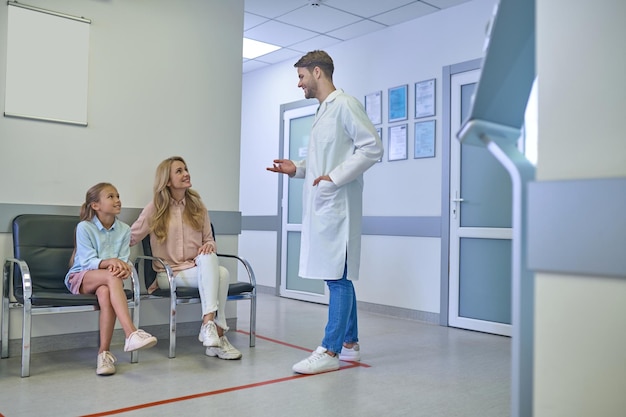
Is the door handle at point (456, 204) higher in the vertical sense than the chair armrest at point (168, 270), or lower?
higher

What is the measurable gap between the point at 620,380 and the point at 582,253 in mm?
226

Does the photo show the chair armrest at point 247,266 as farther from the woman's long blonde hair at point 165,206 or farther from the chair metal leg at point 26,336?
the chair metal leg at point 26,336

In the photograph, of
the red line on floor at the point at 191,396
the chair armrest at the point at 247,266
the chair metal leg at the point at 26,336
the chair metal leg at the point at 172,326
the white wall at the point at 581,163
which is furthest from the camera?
the chair armrest at the point at 247,266

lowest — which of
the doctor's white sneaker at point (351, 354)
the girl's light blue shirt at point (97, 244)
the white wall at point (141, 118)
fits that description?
the doctor's white sneaker at point (351, 354)

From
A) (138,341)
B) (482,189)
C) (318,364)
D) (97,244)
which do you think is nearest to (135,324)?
(138,341)

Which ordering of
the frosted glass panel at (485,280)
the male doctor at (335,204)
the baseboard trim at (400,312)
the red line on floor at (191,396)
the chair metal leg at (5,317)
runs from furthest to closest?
the baseboard trim at (400,312), the frosted glass panel at (485,280), the chair metal leg at (5,317), the male doctor at (335,204), the red line on floor at (191,396)

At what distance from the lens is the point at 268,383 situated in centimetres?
287

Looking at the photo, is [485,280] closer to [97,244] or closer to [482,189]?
[482,189]

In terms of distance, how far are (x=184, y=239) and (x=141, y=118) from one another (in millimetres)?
897

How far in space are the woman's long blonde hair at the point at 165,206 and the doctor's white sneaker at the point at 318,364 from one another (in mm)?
1151

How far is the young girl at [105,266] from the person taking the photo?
3033 millimetres

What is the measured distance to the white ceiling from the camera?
4906 mm

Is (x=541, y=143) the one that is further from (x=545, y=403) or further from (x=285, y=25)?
(x=285, y=25)

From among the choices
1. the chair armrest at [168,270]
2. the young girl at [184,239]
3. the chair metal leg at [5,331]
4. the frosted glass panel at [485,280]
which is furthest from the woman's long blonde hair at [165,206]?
the frosted glass panel at [485,280]
